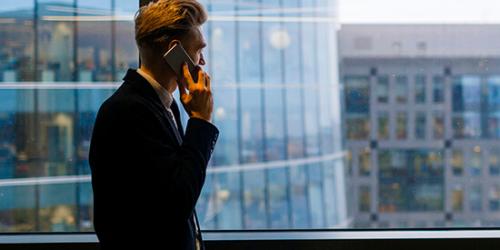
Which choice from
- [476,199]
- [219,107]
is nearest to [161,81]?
[476,199]

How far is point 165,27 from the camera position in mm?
1294

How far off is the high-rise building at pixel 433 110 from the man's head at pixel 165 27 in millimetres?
1945

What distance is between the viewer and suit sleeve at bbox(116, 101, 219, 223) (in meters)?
1.23

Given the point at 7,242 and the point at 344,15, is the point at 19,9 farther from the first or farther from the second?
the point at 344,15

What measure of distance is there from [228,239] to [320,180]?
29.2ft

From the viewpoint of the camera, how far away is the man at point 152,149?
124 cm

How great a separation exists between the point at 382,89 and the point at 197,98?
3.11m

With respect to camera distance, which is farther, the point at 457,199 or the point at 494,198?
the point at 457,199

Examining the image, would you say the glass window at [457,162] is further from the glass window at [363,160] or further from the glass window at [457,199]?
the glass window at [363,160]

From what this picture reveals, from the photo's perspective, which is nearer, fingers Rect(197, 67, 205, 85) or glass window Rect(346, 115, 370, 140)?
fingers Rect(197, 67, 205, 85)

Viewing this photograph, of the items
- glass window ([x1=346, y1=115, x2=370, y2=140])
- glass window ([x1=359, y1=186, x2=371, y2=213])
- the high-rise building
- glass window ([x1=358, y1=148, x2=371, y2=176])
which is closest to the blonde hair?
the high-rise building

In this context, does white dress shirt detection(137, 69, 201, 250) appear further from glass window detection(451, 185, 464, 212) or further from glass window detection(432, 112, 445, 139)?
glass window detection(451, 185, 464, 212)

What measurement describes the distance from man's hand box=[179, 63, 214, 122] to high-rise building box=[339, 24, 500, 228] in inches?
73.0

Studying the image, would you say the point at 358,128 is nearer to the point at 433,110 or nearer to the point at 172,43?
the point at 433,110
